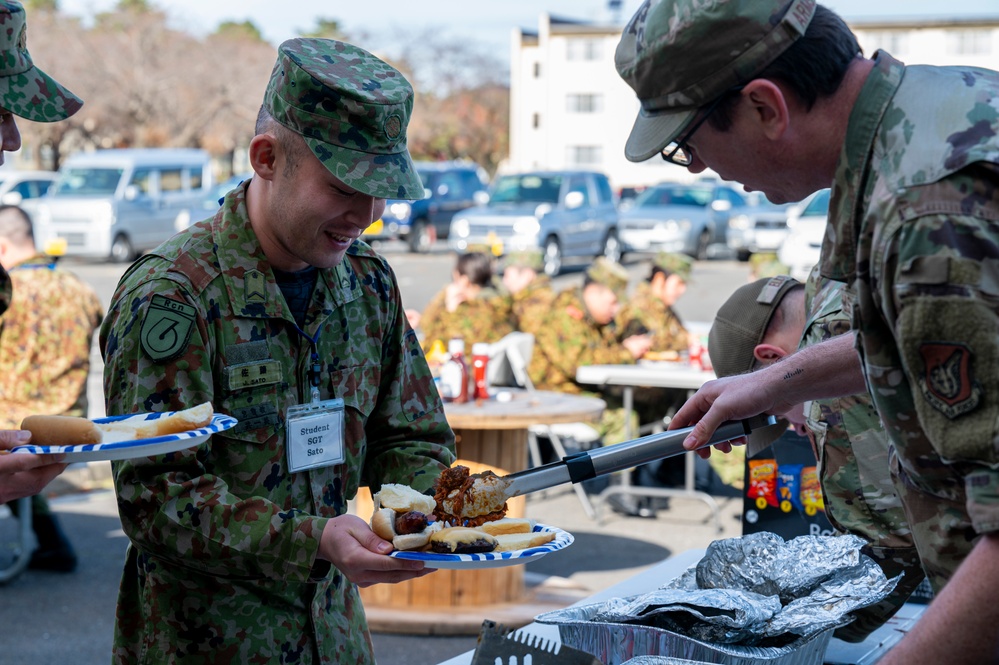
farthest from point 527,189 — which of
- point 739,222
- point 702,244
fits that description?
point 739,222

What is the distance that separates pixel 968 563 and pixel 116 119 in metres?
36.0

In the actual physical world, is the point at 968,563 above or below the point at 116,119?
below

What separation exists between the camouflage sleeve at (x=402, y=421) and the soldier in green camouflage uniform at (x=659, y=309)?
550 cm

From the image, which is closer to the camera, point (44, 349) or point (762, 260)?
point (44, 349)

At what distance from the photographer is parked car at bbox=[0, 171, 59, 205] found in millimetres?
22344

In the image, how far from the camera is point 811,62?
5.18ft

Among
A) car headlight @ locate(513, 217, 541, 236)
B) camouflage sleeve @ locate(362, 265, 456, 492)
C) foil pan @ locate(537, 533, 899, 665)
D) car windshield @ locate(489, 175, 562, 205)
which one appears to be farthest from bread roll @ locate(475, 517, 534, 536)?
car windshield @ locate(489, 175, 562, 205)

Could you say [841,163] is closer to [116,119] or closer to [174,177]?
[174,177]

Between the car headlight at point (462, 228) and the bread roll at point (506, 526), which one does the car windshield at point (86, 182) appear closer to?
the car headlight at point (462, 228)

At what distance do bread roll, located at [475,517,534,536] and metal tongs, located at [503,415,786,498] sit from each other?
48 millimetres

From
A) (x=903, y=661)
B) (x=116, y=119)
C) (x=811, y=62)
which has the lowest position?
(x=903, y=661)

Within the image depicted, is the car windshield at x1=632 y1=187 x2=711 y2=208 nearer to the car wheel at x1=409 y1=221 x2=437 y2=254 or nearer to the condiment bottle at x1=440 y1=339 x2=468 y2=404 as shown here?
the car wheel at x1=409 y1=221 x2=437 y2=254

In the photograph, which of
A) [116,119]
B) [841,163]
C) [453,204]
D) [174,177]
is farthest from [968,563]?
[116,119]

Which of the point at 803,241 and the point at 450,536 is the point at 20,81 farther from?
the point at 803,241
